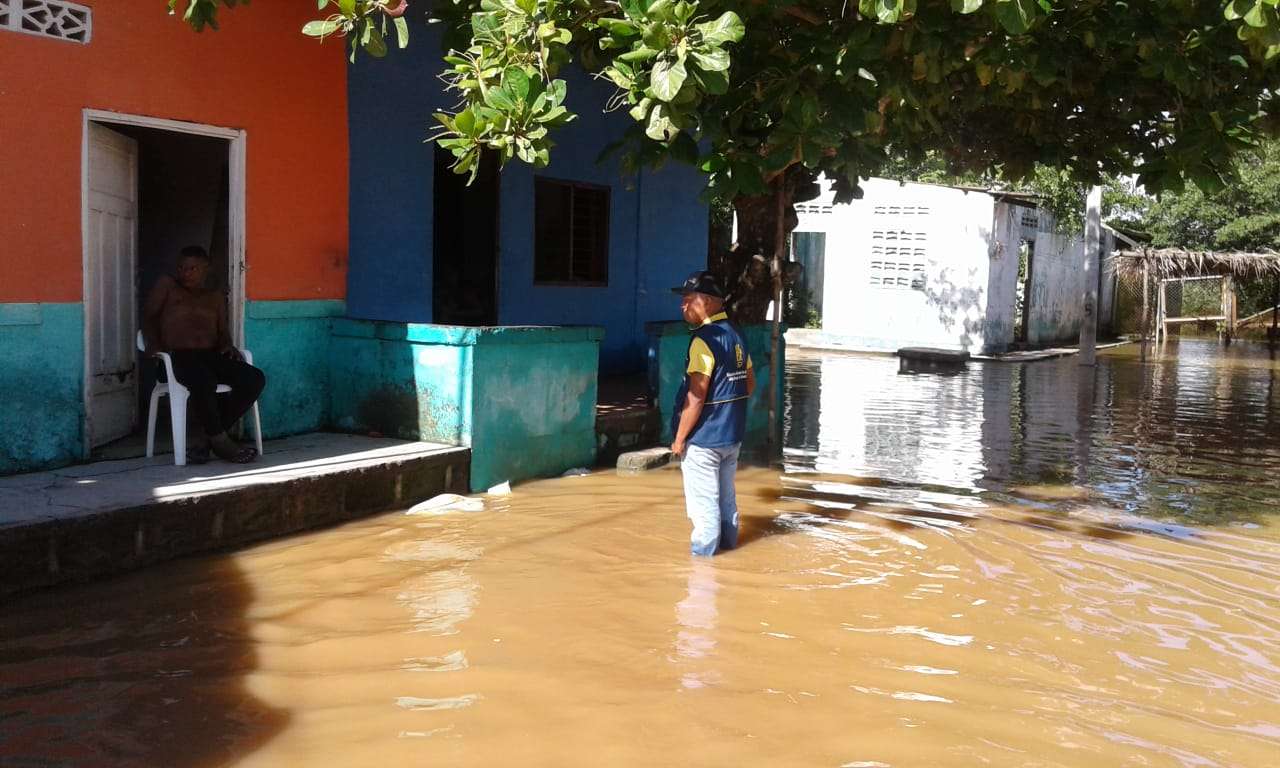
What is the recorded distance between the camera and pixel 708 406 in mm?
6168

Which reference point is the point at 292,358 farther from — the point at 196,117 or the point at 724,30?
the point at 724,30

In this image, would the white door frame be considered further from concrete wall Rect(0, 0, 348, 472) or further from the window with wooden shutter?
the window with wooden shutter

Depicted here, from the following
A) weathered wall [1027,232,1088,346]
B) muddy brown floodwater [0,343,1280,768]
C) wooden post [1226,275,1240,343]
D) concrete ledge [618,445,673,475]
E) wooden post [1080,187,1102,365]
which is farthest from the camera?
wooden post [1226,275,1240,343]

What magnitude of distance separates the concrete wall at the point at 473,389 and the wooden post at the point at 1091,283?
15356 mm

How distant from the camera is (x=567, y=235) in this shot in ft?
39.0

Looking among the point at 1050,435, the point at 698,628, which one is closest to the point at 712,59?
the point at 698,628

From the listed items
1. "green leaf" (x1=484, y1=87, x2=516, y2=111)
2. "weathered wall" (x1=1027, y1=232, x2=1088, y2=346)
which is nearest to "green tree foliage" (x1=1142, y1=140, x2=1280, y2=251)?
"weathered wall" (x1=1027, y1=232, x2=1088, y2=346)

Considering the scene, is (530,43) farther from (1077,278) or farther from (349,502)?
(1077,278)

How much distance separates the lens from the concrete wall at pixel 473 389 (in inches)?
306

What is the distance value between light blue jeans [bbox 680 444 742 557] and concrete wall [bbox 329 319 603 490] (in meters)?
2.04

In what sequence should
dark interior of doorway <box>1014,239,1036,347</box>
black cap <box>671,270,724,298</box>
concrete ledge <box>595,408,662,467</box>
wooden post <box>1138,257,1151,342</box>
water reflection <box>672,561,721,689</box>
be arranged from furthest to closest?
dark interior of doorway <box>1014,239,1036,347</box> → wooden post <box>1138,257,1151,342</box> → concrete ledge <box>595,408,662,467</box> → black cap <box>671,270,724,298</box> → water reflection <box>672,561,721,689</box>

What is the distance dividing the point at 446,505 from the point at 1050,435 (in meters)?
7.08

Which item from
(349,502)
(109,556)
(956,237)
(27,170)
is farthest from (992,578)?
(956,237)

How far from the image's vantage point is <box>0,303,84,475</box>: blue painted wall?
20.8 ft
